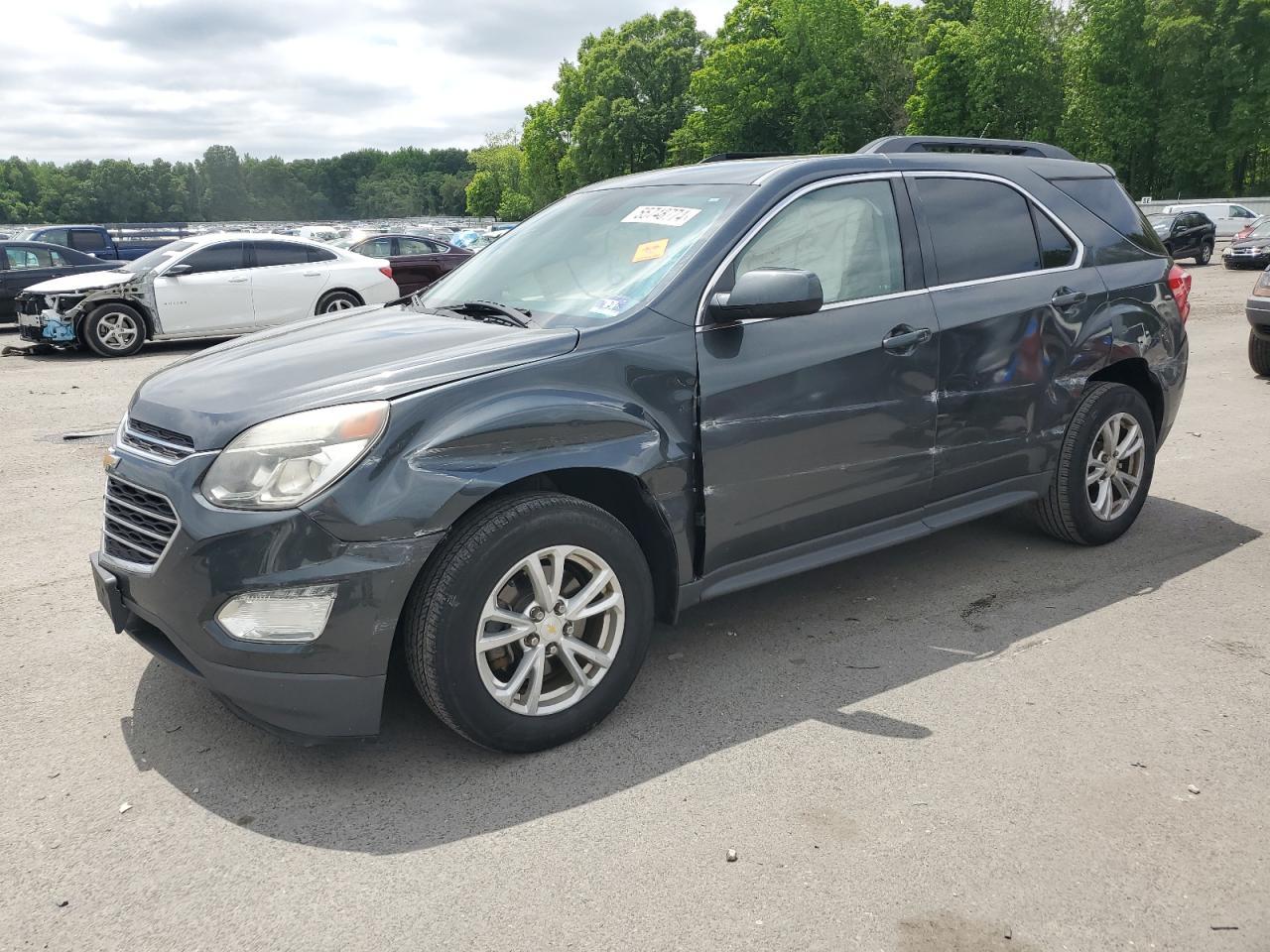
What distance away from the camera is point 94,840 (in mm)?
2871

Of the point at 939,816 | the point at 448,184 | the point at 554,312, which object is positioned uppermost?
the point at 448,184

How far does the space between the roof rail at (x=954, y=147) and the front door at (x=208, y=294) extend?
426 inches

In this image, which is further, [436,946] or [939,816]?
[939,816]

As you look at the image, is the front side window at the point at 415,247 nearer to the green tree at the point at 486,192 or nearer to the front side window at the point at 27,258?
the front side window at the point at 27,258

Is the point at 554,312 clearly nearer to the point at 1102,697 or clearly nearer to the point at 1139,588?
the point at 1102,697

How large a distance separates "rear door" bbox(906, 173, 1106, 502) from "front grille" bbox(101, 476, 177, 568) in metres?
2.86

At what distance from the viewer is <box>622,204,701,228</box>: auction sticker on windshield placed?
393cm

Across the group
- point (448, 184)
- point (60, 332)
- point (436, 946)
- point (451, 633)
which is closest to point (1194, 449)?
point (451, 633)

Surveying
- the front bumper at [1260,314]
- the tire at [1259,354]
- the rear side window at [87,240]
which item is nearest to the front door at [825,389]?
the front bumper at [1260,314]

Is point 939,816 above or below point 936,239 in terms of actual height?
below

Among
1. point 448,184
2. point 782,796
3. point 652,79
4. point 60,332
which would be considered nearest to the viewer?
point 782,796

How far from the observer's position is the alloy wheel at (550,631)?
3166mm

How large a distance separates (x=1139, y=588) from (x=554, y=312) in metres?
2.90

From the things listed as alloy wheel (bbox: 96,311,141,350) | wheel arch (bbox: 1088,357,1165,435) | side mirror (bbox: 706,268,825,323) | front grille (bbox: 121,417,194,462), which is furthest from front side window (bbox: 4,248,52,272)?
wheel arch (bbox: 1088,357,1165,435)
